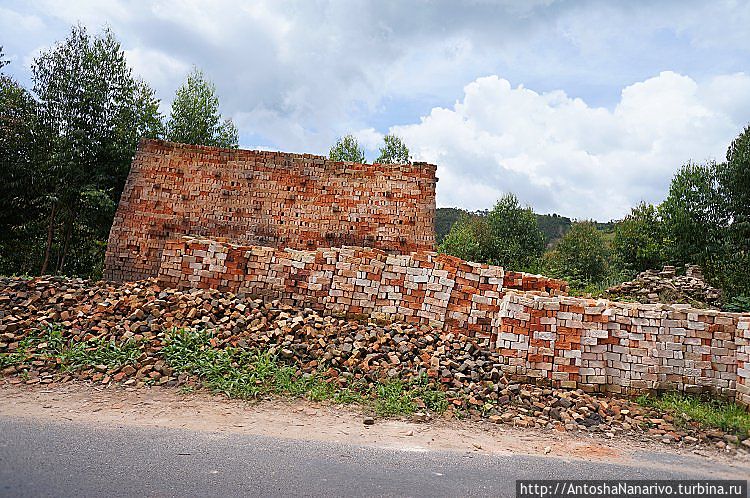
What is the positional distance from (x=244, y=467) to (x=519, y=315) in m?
4.43

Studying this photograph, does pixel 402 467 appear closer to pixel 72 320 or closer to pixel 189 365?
pixel 189 365

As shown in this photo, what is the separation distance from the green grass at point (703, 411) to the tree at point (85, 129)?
12.9 m

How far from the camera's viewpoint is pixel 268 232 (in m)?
11.3

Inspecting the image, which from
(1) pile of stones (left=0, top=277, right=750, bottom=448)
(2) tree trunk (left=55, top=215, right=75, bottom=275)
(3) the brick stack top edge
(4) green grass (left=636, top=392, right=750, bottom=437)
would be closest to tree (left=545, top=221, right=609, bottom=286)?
(3) the brick stack top edge

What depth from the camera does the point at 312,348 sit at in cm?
746

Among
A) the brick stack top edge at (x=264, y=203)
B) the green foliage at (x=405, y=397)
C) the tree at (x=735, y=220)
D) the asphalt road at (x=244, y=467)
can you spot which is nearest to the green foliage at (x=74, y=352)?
the asphalt road at (x=244, y=467)

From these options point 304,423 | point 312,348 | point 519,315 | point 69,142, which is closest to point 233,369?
point 312,348

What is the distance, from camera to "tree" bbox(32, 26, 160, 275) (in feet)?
45.6

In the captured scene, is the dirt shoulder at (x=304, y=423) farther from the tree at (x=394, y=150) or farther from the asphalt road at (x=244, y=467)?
the tree at (x=394, y=150)

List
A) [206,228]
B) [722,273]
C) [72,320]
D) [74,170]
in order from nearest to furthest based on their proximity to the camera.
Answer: [72,320] → [206,228] → [74,170] → [722,273]

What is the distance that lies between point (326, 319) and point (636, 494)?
5.05 meters

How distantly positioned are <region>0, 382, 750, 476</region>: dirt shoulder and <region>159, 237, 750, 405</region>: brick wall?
147 cm

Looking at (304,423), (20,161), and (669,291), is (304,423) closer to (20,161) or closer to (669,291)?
(20,161)

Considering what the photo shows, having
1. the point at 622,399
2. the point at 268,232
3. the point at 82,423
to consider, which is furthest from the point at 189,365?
the point at 622,399
